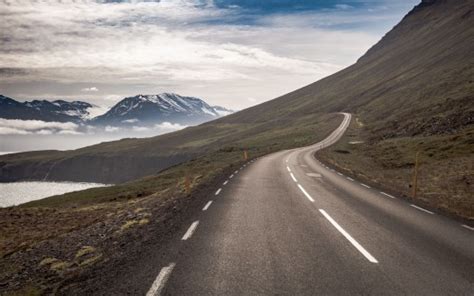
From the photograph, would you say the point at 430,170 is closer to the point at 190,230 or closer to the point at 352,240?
the point at 352,240

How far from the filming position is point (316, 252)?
8312mm

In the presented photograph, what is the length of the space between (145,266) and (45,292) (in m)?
1.78

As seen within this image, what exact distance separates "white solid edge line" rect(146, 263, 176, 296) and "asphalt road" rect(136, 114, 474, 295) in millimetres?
16

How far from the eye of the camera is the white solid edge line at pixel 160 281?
6.01 m

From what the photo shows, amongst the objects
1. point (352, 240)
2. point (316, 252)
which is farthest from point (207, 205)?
point (316, 252)

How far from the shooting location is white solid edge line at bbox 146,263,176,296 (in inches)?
237

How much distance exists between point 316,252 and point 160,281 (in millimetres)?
3614

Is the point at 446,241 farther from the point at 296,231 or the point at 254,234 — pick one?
the point at 254,234

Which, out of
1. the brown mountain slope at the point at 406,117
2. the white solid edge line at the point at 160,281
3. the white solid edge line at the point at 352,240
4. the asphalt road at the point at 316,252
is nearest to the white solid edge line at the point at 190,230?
the asphalt road at the point at 316,252

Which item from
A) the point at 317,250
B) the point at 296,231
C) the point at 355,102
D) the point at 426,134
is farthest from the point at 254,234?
the point at 355,102

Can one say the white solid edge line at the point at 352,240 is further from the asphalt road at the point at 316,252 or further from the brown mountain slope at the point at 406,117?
the brown mountain slope at the point at 406,117

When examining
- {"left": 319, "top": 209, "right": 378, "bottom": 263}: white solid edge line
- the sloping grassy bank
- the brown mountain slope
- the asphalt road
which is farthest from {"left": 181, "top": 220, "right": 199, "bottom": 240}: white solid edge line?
the brown mountain slope

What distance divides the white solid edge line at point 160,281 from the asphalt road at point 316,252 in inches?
0.6

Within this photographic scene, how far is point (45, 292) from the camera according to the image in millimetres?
6648
